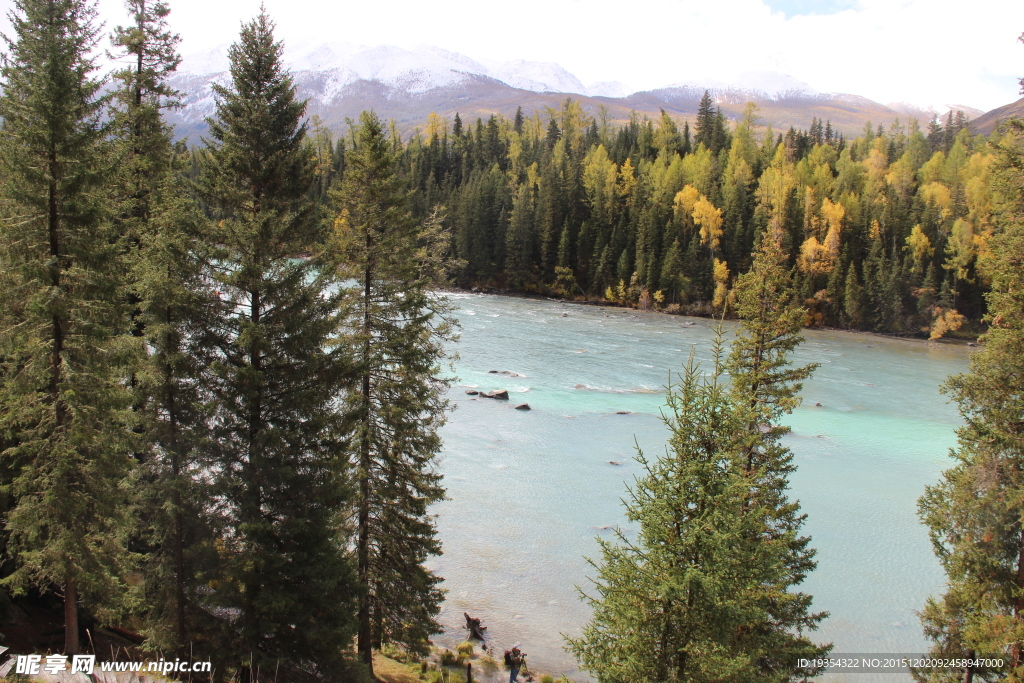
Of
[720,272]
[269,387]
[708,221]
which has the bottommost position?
[269,387]

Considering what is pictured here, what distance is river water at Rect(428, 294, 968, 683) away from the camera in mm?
19062

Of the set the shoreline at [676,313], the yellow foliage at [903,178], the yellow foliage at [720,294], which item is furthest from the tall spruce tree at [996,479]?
the yellow foliage at [903,178]

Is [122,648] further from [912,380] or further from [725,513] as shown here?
[912,380]

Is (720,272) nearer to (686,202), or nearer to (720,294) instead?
(720,294)

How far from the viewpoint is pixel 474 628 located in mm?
17609

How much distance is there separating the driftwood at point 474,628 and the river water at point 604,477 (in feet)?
0.96

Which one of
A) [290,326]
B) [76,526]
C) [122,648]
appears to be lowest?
[122,648]

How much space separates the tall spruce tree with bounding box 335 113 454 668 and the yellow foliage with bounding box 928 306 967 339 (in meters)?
70.1

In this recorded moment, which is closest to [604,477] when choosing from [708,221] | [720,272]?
[720,272]

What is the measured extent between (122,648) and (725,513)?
40.2ft

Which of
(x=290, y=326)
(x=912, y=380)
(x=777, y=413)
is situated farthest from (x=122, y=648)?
(x=912, y=380)

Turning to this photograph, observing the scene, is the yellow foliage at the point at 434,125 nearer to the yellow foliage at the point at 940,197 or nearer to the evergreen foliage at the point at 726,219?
the evergreen foliage at the point at 726,219

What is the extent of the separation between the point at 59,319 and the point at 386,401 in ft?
19.8

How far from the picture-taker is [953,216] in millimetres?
76062
